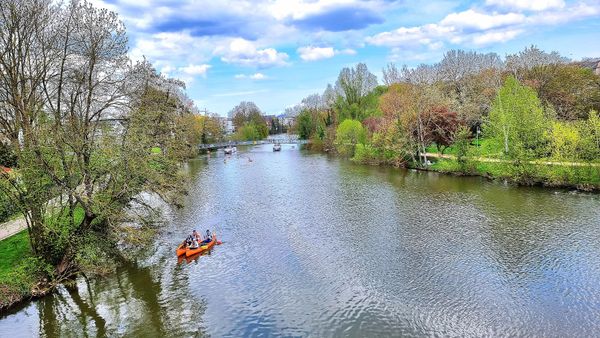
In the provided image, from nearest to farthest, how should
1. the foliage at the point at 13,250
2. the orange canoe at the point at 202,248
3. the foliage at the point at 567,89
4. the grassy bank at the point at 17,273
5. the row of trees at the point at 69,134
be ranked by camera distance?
1. the grassy bank at the point at 17,273
2. the row of trees at the point at 69,134
3. the foliage at the point at 13,250
4. the orange canoe at the point at 202,248
5. the foliage at the point at 567,89

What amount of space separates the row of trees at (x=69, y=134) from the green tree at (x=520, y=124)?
3133 centimetres

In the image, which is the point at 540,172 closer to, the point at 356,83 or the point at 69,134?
the point at 69,134

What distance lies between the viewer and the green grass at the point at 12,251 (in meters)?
19.7

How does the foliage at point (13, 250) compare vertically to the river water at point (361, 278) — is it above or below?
above

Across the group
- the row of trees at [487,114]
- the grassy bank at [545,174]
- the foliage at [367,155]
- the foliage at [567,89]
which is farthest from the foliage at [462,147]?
the foliage at [567,89]

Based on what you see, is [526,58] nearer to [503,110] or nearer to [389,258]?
[503,110]

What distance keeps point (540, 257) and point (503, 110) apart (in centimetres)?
2790

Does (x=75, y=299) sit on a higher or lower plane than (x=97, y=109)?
lower

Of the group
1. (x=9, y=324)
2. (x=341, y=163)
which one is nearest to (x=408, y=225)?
(x=9, y=324)

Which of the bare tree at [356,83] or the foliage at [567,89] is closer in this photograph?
the foliage at [567,89]

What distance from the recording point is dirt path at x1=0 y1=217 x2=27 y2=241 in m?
24.3

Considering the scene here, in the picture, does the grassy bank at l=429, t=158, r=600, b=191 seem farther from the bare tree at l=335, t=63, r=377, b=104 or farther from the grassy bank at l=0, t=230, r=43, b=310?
the bare tree at l=335, t=63, r=377, b=104

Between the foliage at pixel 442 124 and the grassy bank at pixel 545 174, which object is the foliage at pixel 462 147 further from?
the foliage at pixel 442 124

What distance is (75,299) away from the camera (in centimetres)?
1922
